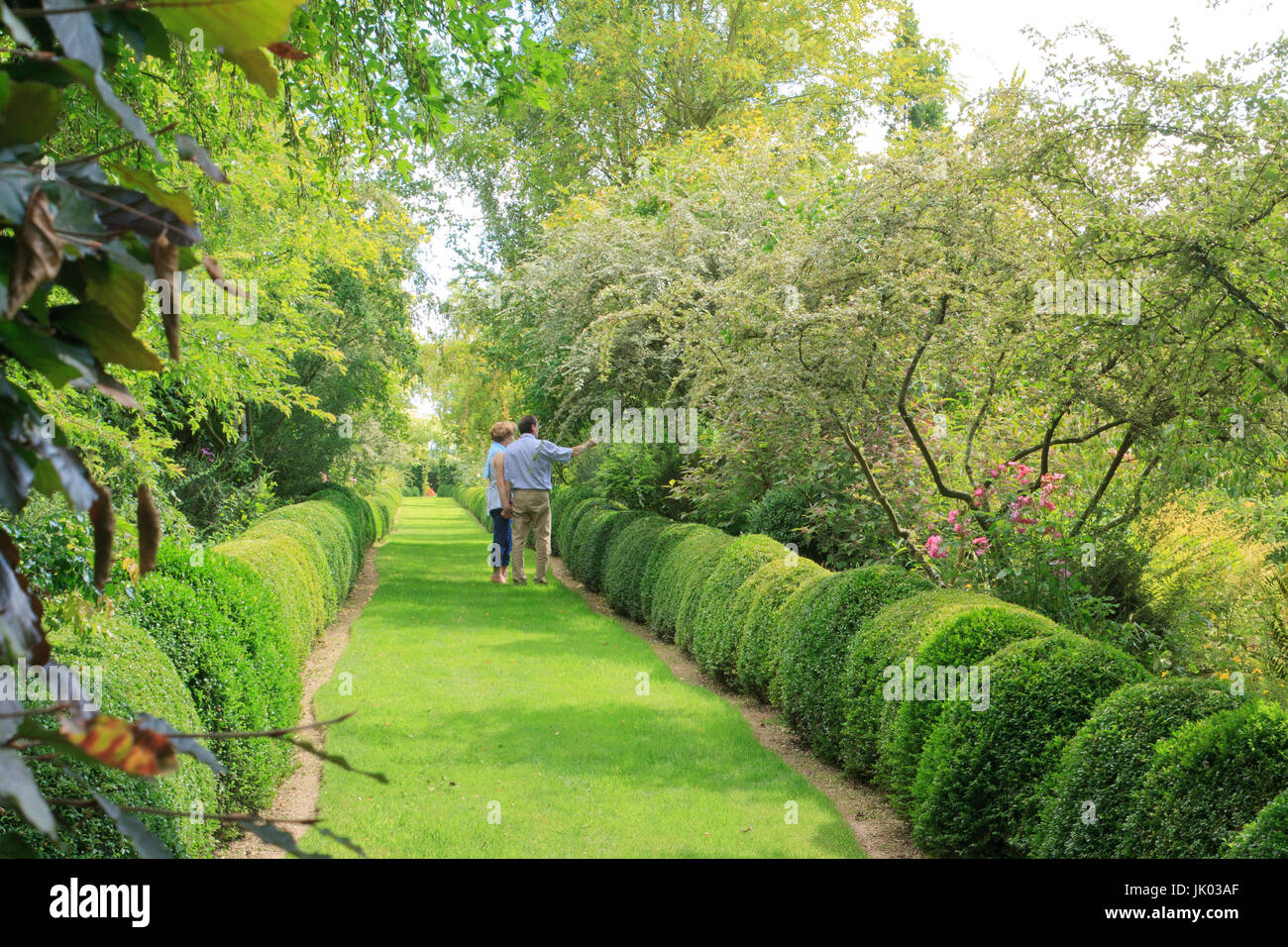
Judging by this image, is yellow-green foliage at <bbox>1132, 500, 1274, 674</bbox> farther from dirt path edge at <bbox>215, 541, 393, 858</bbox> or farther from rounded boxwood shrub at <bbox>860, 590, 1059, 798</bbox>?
dirt path edge at <bbox>215, 541, 393, 858</bbox>

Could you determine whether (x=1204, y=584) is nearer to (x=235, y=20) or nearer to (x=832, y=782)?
(x=832, y=782)

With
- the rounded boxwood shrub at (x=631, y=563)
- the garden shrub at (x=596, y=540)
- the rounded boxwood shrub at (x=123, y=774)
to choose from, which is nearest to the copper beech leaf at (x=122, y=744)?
the rounded boxwood shrub at (x=123, y=774)

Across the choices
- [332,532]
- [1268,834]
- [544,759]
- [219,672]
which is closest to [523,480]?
[332,532]

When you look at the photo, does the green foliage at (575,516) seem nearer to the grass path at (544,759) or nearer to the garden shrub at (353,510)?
the garden shrub at (353,510)

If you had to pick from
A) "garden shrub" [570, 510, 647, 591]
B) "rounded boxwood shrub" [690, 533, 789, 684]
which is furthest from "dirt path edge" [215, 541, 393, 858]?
"rounded boxwood shrub" [690, 533, 789, 684]

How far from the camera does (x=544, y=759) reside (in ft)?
20.0

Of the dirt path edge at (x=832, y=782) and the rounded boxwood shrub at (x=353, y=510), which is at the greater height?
the rounded boxwood shrub at (x=353, y=510)

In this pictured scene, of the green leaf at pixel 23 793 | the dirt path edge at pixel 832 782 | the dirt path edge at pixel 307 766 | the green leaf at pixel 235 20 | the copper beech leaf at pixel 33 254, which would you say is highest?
the green leaf at pixel 235 20

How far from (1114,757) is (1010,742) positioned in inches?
27.0

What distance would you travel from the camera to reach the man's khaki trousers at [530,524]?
531 inches

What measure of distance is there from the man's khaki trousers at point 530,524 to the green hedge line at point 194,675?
578cm

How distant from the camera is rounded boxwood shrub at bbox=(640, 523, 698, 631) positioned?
10977 mm

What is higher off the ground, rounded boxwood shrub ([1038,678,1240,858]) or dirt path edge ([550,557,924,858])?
rounded boxwood shrub ([1038,678,1240,858])

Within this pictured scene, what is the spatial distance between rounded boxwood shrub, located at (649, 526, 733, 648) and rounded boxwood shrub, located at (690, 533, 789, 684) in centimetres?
38
